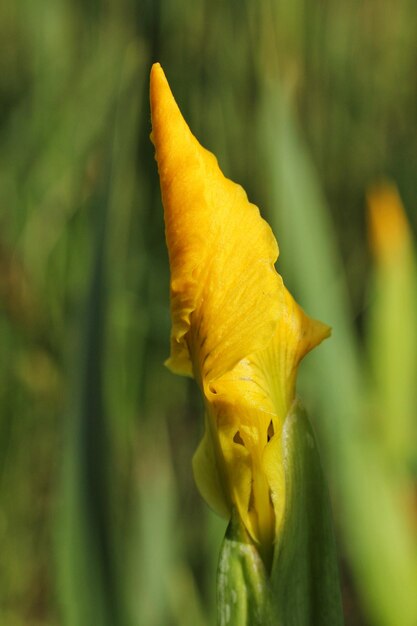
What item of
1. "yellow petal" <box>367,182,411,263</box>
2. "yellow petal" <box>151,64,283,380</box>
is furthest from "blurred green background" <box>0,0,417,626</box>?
"yellow petal" <box>151,64,283,380</box>

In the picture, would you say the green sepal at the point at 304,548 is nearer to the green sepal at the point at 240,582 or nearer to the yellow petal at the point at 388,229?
the green sepal at the point at 240,582

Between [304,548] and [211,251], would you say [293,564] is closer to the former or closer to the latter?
[304,548]

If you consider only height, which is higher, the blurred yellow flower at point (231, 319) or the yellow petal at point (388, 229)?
the yellow petal at point (388, 229)

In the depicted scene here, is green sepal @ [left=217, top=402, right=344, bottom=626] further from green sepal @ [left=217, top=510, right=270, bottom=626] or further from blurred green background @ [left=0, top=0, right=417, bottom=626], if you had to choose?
blurred green background @ [left=0, top=0, right=417, bottom=626]

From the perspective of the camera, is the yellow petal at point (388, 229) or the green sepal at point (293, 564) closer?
the green sepal at point (293, 564)

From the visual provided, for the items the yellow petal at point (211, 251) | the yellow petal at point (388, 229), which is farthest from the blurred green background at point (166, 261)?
the yellow petal at point (211, 251)

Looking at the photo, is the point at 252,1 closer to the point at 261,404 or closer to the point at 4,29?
the point at 4,29
